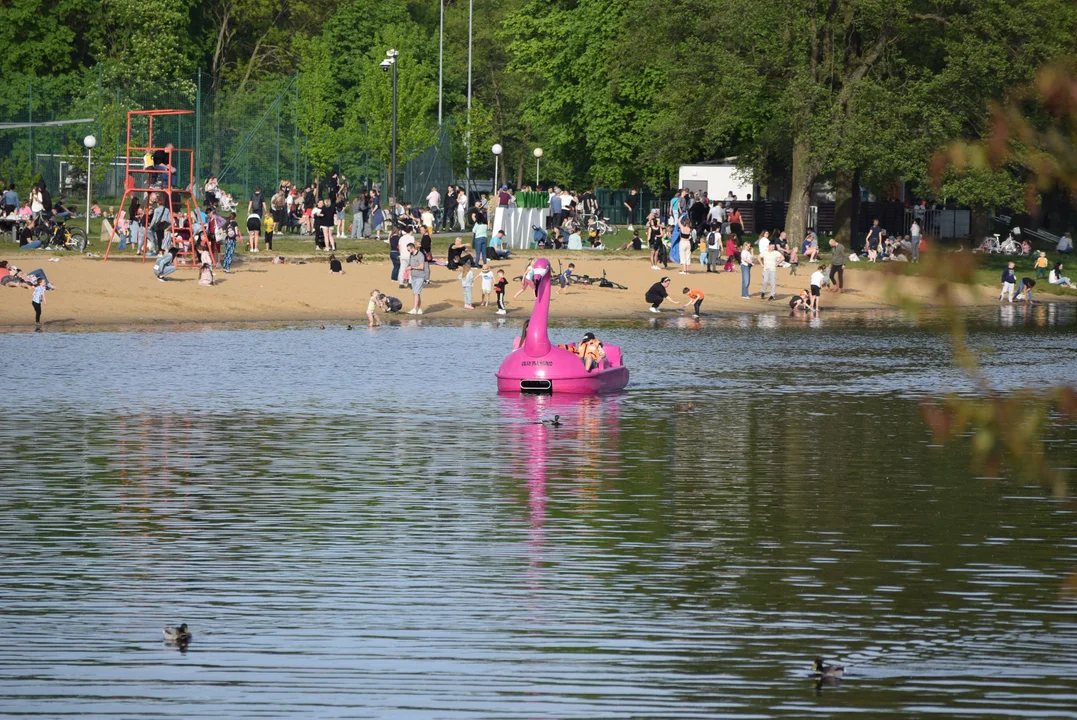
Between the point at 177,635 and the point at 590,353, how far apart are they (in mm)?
17025

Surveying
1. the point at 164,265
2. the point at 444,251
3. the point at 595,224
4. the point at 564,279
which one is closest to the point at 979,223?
the point at 595,224

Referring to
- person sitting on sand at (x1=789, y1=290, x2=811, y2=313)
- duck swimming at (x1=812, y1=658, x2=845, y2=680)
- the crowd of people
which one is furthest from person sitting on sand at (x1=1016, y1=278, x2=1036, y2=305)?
duck swimming at (x1=812, y1=658, x2=845, y2=680)

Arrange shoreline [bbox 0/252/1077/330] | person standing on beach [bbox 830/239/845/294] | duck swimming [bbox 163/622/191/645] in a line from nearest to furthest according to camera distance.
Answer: duck swimming [bbox 163/622/191/645] → shoreline [bbox 0/252/1077/330] → person standing on beach [bbox 830/239/845/294]

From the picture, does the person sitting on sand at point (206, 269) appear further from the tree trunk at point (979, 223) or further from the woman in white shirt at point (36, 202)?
the tree trunk at point (979, 223)

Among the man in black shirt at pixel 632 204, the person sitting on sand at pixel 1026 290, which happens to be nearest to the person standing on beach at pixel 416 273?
the person sitting on sand at pixel 1026 290

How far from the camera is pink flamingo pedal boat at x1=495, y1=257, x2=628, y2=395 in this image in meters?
27.6

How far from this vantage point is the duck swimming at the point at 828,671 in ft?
34.5

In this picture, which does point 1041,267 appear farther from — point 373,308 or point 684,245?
point 373,308

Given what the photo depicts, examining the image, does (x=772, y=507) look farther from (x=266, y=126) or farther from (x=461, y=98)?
(x=461, y=98)

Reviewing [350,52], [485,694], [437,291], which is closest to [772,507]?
[485,694]

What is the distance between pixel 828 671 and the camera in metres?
10.5

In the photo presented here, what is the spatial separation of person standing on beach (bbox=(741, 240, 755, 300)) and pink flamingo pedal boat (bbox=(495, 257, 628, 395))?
21.3 meters

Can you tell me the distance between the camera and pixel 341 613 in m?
12.6

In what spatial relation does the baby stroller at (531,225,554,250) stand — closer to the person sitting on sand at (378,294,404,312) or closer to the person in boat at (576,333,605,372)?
the person sitting on sand at (378,294,404,312)
